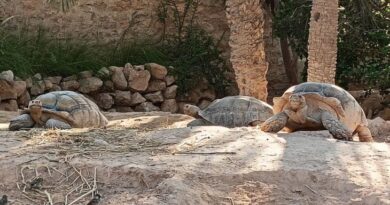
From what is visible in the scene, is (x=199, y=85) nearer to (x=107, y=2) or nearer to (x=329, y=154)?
(x=107, y=2)

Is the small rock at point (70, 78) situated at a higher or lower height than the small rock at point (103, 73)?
lower

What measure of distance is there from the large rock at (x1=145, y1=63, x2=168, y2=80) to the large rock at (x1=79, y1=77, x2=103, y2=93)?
37.5 inches

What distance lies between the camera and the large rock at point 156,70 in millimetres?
11297

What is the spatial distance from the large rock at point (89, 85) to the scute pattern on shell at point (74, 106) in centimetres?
356

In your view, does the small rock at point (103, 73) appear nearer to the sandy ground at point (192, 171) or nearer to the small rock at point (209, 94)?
the small rock at point (209, 94)

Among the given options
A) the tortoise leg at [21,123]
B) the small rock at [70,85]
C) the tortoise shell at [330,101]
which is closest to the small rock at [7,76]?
the small rock at [70,85]

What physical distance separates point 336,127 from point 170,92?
6046 millimetres

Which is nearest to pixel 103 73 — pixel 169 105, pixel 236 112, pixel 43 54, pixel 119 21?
pixel 43 54

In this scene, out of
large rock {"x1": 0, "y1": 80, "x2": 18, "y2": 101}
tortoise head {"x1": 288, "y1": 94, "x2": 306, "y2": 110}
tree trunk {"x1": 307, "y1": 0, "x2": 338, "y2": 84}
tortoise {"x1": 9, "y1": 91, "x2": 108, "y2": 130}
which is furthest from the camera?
large rock {"x1": 0, "y1": 80, "x2": 18, "y2": 101}

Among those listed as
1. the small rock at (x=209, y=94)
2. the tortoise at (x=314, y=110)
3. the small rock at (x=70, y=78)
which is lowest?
the small rock at (x=209, y=94)

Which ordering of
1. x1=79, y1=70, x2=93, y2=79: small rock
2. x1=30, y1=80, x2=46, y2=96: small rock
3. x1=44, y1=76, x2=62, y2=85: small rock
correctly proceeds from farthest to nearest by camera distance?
x1=79, y1=70, x2=93, y2=79: small rock → x1=44, y1=76, x2=62, y2=85: small rock → x1=30, y1=80, x2=46, y2=96: small rock

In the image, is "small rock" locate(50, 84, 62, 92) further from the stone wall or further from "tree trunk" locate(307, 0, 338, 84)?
"tree trunk" locate(307, 0, 338, 84)

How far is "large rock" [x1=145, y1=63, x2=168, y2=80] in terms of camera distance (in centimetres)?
1130

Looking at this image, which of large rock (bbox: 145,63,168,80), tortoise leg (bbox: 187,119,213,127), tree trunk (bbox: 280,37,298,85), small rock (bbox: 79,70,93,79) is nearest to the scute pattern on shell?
tortoise leg (bbox: 187,119,213,127)
